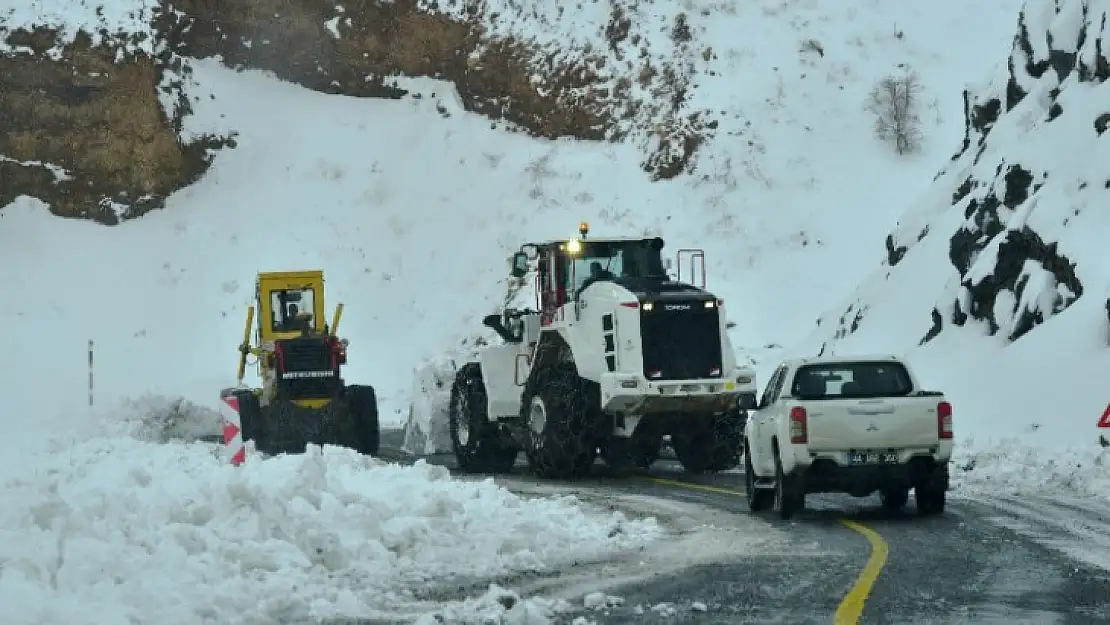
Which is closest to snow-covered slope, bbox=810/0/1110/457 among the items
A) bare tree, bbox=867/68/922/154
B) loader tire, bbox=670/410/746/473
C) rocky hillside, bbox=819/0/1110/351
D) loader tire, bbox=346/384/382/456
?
rocky hillside, bbox=819/0/1110/351

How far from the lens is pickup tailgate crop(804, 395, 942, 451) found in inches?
628

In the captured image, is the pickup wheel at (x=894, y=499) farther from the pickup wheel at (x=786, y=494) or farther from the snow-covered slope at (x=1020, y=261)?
the snow-covered slope at (x=1020, y=261)

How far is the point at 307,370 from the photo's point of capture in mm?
27625

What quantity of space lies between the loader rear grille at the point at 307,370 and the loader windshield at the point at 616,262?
630 cm

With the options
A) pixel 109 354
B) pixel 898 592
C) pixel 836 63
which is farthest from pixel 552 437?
pixel 836 63

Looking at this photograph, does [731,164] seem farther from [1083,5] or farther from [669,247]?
[1083,5]

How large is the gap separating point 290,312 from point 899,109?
909 inches

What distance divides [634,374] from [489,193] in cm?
2769

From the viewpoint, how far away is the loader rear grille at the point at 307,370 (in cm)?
2753

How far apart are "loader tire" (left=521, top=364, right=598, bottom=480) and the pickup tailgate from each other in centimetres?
647

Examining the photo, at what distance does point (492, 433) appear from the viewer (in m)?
24.6

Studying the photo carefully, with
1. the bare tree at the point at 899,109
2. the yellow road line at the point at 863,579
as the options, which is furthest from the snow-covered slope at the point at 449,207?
the yellow road line at the point at 863,579

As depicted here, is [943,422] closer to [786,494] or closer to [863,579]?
[786,494]

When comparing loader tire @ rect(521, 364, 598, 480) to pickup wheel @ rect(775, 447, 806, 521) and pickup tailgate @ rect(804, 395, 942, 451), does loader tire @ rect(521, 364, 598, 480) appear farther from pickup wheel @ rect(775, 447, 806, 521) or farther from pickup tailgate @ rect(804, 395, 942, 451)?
A: pickup tailgate @ rect(804, 395, 942, 451)
